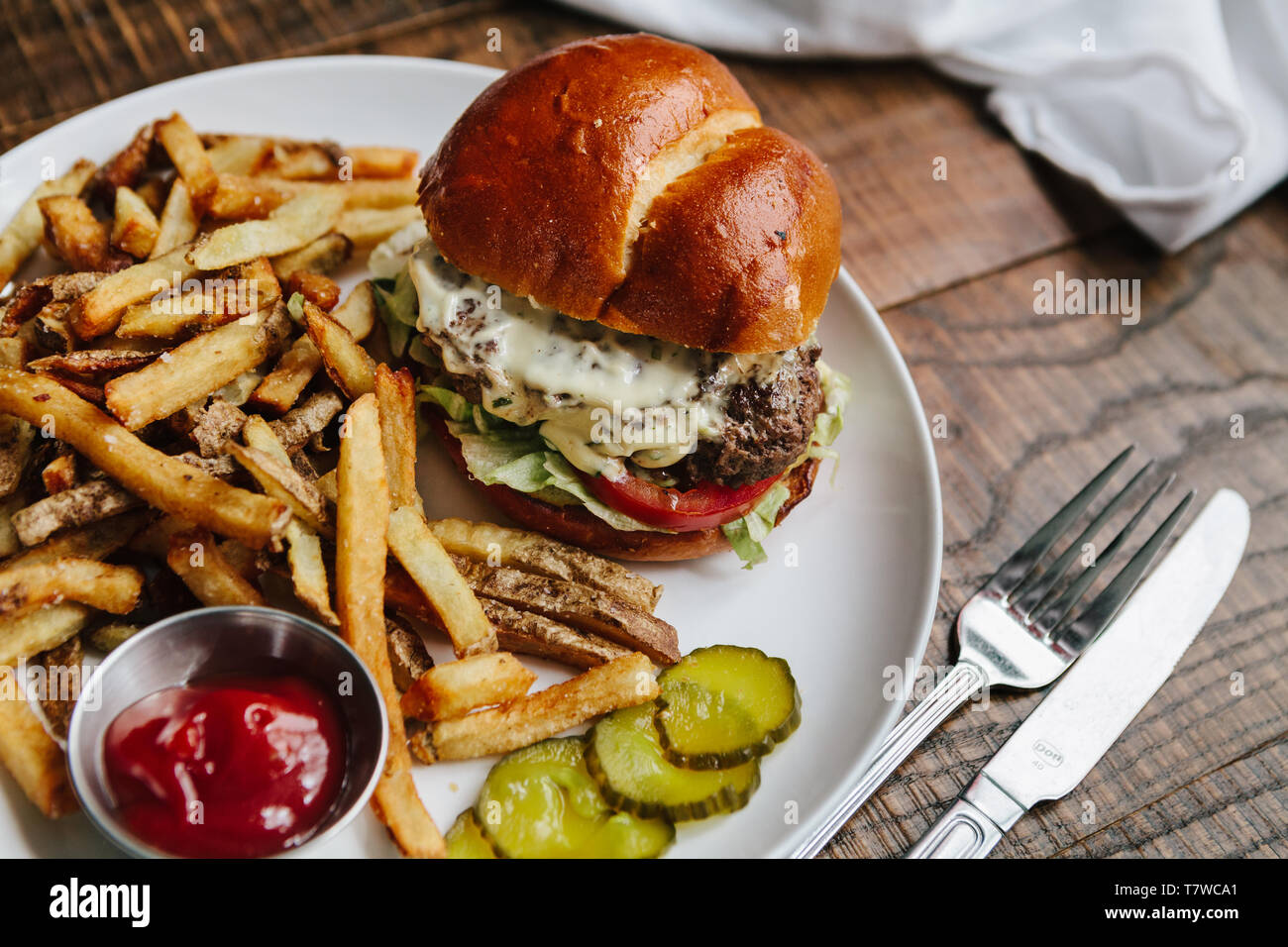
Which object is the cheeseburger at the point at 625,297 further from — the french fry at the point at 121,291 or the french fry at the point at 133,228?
the french fry at the point at 133,228

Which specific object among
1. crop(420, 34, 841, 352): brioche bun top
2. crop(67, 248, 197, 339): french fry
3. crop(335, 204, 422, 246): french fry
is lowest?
crop(335, 204, 422, 246): french fry

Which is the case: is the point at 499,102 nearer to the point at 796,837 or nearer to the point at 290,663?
the point at 290,663

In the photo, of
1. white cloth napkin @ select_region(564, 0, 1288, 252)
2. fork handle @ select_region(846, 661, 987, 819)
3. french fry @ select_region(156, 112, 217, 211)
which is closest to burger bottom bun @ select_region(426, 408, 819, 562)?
fork handle @ select_region(846, 661, 987, 819)

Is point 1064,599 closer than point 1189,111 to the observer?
Yes

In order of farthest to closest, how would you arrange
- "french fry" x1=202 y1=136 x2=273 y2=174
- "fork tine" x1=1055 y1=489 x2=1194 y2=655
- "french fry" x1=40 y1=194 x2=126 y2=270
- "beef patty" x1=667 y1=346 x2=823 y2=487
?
"french fry" x1=202 y1=136 x2=273 y2=174
"fork tine" x1=1055 y1=489 x2=1194 y2=655
"french fry" x1=40 y1=194 x2=126 y2=270
"beef patty" x1=667 y1=346 x2=823 y2=487

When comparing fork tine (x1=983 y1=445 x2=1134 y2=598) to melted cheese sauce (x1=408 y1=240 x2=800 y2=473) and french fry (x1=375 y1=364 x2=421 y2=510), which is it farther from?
french fry (x1=375 y1=364 x2=421 y2=510)

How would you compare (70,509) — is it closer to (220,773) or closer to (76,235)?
(220,773)
